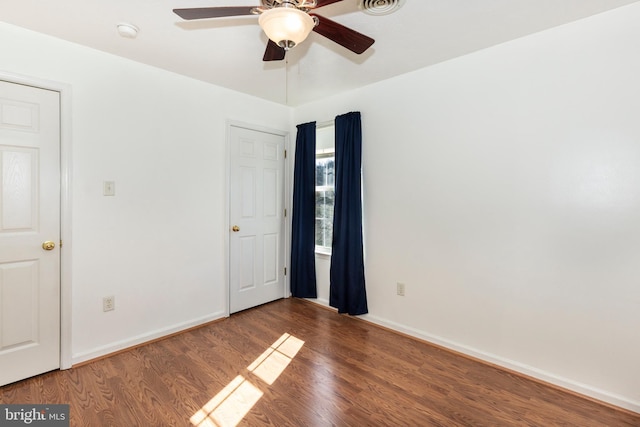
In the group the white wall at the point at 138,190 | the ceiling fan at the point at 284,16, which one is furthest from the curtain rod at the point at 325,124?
the ceiling fan at the point at 284,16

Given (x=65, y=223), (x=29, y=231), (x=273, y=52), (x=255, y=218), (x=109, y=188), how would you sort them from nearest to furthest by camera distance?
(x=273, y=52)
(x=29, y=231)
(x=65, y=223)
(x=109, y=188)
(x=255, y=218)

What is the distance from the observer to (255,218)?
362 centimetres

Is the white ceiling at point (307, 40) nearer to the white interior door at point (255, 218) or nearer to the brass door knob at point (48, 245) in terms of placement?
the white interior door at point (255, 218)

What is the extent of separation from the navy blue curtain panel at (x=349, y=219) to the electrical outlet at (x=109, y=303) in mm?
2078

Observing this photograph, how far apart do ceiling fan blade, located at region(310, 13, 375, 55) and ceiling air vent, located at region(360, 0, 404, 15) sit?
0.40m

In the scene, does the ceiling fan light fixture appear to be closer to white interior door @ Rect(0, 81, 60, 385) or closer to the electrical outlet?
white interior door @ Rect(0, 81, 60, 385)

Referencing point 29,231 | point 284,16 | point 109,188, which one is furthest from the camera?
point 109,188

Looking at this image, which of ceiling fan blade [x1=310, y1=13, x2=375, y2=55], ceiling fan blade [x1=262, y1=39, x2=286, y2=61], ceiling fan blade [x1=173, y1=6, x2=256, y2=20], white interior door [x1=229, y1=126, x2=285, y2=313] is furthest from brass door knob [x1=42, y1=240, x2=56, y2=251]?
ceiling fan blade [x1=310, y1=13, x2=375, y2=55]

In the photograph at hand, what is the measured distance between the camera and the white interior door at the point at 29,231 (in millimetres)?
2117

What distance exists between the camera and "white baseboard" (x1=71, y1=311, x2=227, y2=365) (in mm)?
2420

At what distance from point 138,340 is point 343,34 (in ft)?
9.50

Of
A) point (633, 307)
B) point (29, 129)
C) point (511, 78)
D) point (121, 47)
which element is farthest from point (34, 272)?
point (633, 307)

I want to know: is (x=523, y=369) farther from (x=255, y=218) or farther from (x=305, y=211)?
(x=255, y=218)

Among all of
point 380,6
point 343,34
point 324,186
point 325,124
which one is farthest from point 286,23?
point 324,186
